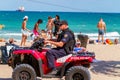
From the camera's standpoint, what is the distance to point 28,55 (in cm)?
833

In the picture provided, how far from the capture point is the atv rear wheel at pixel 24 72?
27.1ft

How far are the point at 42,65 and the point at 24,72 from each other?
1.30 feet

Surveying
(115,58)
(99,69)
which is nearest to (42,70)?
(99,69)

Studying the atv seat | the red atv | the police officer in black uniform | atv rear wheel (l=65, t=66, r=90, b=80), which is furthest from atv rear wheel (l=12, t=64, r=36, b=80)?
atv rear wheel (l=65, t=66, r=90, b=80)

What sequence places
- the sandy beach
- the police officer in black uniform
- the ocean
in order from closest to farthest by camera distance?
the police officer in black uniform < the sandy beach < the ocean

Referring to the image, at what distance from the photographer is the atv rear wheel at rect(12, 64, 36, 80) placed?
8.25 m

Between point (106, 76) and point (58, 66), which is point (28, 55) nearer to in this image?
point (58, 66)

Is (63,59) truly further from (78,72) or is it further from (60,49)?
(78,72)

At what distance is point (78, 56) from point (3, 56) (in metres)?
3.87

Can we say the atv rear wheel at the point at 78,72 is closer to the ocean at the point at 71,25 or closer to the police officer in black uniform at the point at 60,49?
the police officer in black uniform at the point at 60,49

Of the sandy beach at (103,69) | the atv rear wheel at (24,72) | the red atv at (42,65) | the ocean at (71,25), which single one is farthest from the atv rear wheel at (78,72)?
the ocean at (71,25)

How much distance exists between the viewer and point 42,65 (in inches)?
327

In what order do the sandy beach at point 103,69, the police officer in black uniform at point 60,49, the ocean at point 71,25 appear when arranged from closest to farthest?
the police officer in black uniform at point 60,49 < the sandy beach at point 103,69 < the ocean at point 71,25

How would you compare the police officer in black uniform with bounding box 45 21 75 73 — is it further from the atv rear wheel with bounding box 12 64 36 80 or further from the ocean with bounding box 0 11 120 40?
the ocean with bounding box 0 11 120 40
